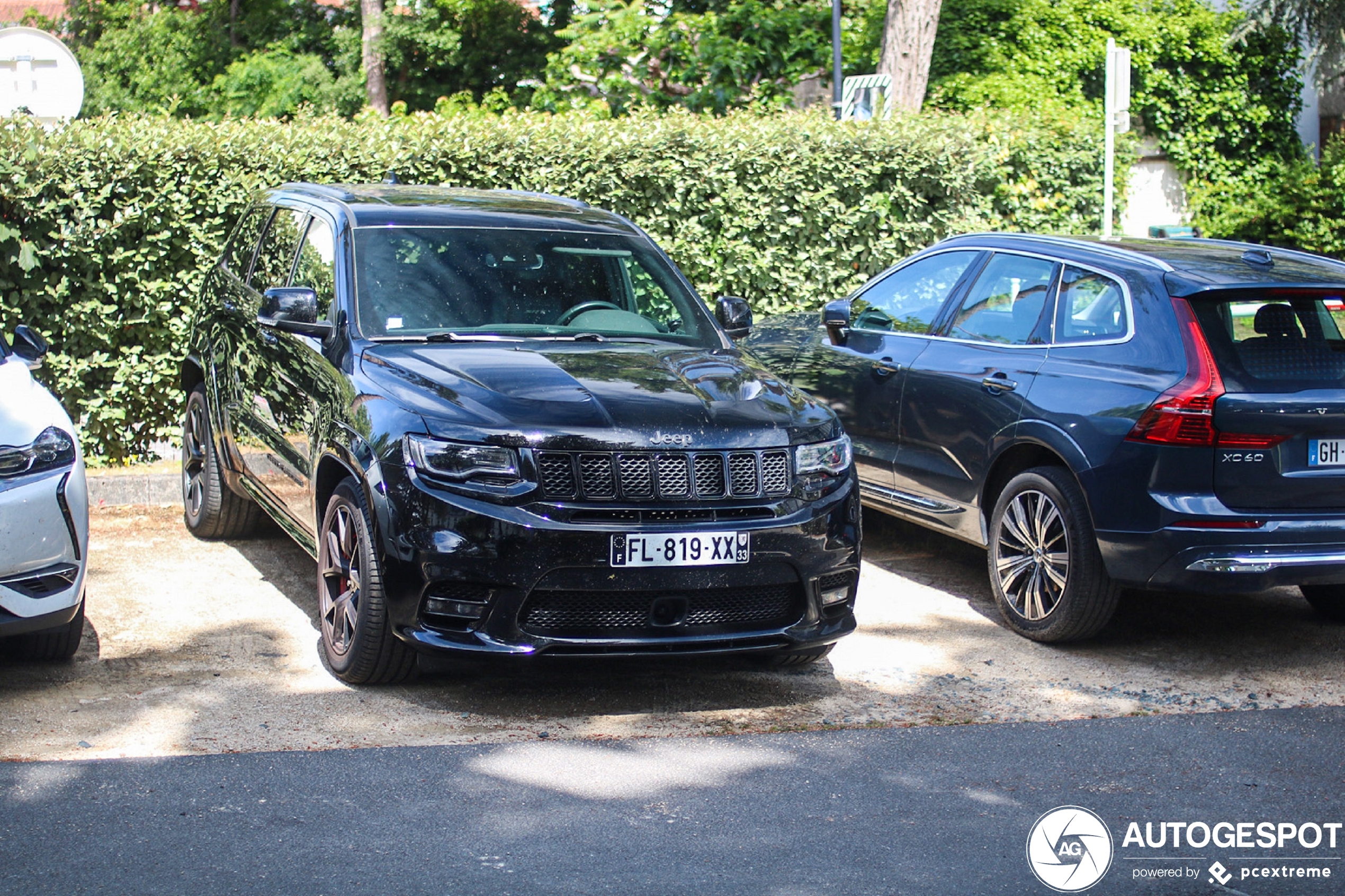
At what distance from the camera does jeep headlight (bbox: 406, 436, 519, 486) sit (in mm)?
4934

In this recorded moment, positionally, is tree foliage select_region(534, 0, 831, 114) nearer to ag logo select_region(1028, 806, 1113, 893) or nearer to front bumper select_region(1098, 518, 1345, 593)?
front bumper select_region(1098, 518, 1345, 593)

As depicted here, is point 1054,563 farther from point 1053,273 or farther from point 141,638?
point 141,638

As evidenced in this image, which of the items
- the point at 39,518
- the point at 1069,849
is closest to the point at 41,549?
the point at 39,518

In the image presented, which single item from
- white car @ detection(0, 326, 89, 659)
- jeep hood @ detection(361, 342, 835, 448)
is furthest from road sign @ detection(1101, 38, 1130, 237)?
white car @ detection(0, 326, 89, 659)

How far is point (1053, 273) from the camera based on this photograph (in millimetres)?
6633

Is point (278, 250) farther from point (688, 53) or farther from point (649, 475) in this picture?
point (688, 53)

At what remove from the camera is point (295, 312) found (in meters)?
5.90

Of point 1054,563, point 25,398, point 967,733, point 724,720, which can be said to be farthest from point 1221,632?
point 25,398

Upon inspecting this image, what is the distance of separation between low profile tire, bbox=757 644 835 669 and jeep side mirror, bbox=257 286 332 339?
7.23ft

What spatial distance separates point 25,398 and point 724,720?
2.89m

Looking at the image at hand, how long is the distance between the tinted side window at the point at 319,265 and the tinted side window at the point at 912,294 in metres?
2.96

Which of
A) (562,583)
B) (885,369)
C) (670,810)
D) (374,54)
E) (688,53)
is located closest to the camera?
(670,810)

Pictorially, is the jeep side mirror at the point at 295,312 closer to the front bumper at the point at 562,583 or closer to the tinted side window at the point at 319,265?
the tinted side window at the point at 319,265

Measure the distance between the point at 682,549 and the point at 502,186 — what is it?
5675mm
